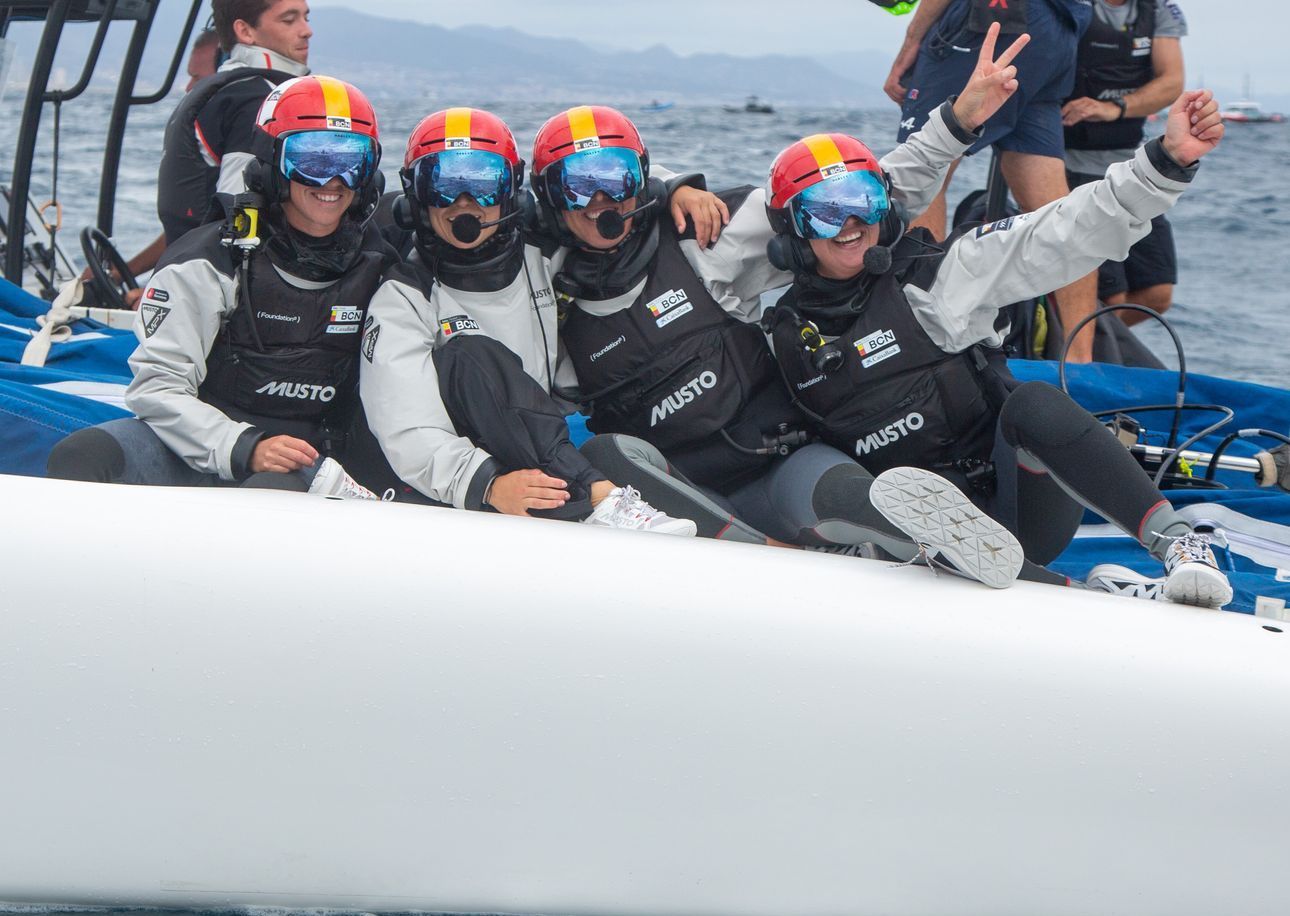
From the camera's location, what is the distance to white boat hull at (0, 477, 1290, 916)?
154cm

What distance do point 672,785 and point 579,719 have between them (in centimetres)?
14

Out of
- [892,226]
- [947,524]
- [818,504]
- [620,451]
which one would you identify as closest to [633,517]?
[620,451]

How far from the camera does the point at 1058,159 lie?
336cm

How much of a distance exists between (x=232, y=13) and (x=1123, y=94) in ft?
8.19

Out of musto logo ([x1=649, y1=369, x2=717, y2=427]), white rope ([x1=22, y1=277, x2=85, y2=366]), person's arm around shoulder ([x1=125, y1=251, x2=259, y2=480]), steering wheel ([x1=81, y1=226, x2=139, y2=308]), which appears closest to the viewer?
person's arm around shoulder ([x1=125, y1=251, x2=259, y2=480])

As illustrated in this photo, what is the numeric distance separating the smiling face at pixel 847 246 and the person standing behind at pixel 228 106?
1.26 meters

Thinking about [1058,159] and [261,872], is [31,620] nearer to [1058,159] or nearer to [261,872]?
[261,872]

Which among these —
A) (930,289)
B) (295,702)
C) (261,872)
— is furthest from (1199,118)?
(261,872)

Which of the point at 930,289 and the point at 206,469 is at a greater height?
the point at 930,289

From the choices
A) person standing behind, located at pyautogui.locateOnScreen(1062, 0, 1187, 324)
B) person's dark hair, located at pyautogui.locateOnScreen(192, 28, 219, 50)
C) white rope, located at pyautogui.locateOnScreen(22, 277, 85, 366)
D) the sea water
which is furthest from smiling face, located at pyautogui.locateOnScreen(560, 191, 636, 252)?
the sea water

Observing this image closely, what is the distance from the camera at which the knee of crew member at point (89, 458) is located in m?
1.95

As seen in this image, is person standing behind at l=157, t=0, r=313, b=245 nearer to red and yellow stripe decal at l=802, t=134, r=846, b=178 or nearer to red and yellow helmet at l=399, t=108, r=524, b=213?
red and yellow helmet at l=399, t=108, r=524, b=213

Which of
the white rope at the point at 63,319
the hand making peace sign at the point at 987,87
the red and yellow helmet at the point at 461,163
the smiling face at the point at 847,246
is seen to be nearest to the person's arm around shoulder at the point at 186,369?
the red and yellow helmet at the point at 461,163

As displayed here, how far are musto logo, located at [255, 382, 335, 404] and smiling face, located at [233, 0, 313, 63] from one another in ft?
3.78
